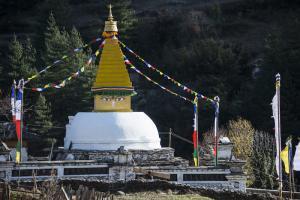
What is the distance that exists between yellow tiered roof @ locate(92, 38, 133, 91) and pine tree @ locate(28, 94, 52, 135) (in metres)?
13.4

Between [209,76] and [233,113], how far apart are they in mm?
5320

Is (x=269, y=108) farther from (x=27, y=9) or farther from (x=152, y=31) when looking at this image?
(x=27, y=9)

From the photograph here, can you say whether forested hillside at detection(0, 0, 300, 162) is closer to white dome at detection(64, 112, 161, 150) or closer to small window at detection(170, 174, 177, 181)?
white dome at detection(64, 112, 161, 150)

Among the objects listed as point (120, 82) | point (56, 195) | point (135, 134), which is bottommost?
point (56, 195)

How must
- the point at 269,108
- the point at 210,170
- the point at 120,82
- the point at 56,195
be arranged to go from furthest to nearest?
the point at 269,108, the point at 120,82, the point at 210,170, the point at 56,195

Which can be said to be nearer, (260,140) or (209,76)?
(260,140)

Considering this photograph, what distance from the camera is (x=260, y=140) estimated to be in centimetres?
5388

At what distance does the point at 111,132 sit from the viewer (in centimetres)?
4322

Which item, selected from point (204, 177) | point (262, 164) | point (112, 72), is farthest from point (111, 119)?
point (262, 164)

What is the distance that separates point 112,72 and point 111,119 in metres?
3.33

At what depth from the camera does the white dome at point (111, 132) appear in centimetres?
4312

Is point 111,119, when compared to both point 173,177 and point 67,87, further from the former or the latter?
point 67,87

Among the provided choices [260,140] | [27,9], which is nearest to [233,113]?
[260,140]

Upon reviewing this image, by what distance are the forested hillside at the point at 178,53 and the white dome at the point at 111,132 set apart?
605 inches
